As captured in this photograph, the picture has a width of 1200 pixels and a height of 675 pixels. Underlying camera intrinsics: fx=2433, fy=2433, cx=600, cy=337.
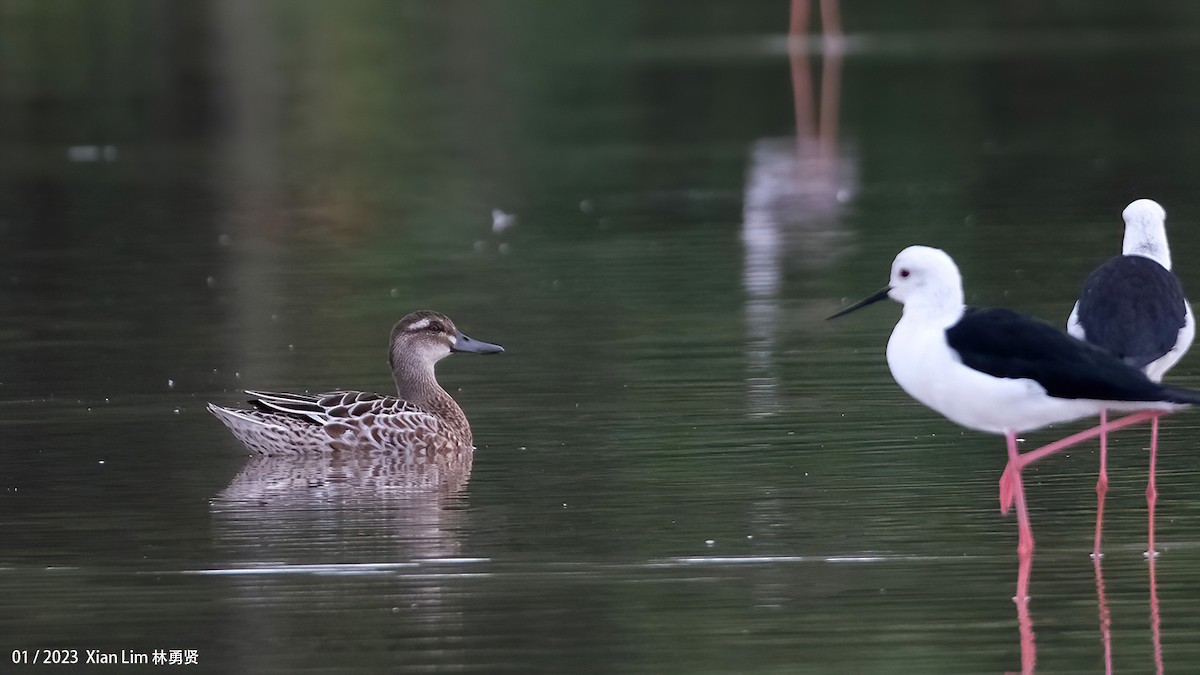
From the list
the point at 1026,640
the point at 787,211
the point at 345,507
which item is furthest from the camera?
the point at 787,211

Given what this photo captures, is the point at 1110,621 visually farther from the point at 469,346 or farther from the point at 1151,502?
the point at 469,346

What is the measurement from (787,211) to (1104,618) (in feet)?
40.1

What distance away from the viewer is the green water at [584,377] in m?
7.77

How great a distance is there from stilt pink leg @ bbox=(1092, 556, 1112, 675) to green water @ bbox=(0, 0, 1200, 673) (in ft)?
0.09

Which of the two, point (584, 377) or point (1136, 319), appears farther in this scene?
point (584, 377)

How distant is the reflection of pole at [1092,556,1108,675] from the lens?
7.11 m

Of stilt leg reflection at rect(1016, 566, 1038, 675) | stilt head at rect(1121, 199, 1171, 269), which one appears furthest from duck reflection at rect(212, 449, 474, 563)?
stilt head at rect(1121, 199, 1171, 269)

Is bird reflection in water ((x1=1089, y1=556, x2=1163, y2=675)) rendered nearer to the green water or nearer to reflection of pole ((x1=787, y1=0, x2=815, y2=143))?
the green water

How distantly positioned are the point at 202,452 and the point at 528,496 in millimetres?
1929

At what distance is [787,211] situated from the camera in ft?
64.4

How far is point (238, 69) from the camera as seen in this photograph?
38250 millimetres

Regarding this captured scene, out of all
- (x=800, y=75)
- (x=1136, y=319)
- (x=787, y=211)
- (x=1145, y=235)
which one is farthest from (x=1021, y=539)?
(x=800, y=75)

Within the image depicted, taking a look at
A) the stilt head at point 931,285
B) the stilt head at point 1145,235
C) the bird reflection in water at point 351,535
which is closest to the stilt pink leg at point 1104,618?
the stilt head at point 931,285

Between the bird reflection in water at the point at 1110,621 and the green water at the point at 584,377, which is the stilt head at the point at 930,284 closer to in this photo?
the green water at the point at 584,377
